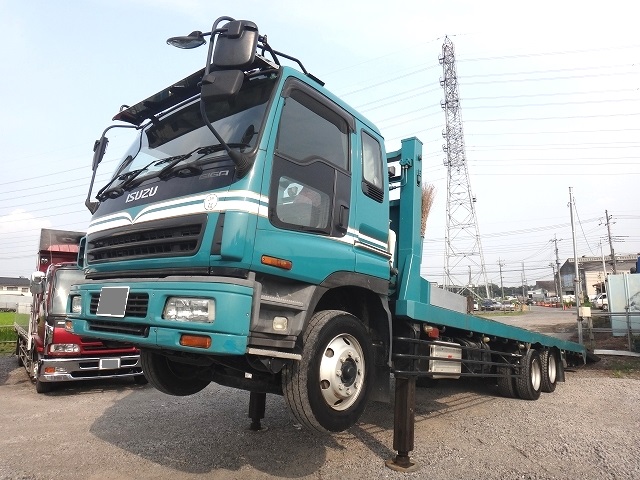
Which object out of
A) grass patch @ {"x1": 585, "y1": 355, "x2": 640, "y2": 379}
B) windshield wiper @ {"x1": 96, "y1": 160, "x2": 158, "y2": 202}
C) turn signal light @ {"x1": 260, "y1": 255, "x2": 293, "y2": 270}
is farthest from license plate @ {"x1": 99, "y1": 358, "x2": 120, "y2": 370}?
grass patch @ {"x1": 585, "y1": 355, "x2": 640, "y2": 379}

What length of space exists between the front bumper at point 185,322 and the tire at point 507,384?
512cm

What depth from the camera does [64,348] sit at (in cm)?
720

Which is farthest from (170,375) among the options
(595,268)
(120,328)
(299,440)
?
(595,268)

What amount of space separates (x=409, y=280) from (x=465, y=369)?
1.88 meters

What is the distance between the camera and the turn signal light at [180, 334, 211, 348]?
259 centimetres

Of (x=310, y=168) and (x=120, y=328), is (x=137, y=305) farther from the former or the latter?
(x=310, y=168)

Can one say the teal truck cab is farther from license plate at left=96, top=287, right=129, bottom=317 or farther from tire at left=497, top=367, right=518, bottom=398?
tire at left=497, top=367, right=518, bottom=398

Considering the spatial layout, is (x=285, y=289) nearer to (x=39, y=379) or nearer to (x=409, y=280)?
(x=409, y=280)

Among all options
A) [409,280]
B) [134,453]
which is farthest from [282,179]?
[134,453]

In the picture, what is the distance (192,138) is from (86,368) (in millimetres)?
5601

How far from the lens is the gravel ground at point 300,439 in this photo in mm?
3840

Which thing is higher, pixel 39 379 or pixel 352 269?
pixel 352 269

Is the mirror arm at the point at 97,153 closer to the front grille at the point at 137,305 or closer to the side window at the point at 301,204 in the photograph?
the front grille at the point at 137,305

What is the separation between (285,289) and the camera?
119 inches
